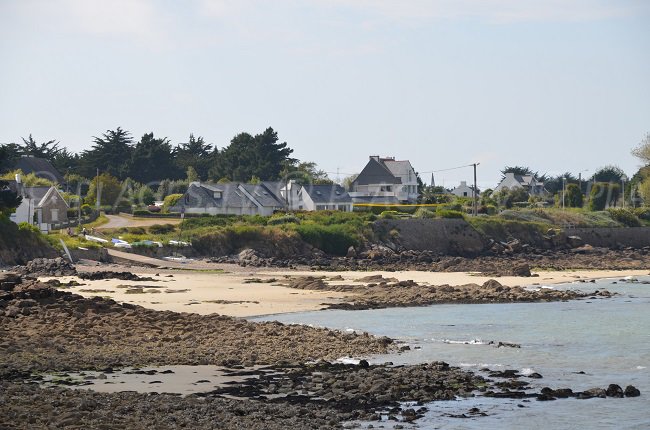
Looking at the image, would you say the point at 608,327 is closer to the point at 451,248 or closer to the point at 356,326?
the point at 356,326

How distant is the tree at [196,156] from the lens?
13750 centimetres

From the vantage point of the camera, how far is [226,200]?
9981 cm

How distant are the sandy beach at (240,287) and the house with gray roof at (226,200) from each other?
35030 millimetres

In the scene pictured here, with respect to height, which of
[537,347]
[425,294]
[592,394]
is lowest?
[592,394]

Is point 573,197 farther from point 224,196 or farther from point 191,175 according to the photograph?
point 191,175

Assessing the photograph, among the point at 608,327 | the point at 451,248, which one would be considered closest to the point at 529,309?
the point at 608,327

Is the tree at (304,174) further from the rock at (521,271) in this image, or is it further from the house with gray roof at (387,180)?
the rock at (521,271)

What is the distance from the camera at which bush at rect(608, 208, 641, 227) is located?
105 m

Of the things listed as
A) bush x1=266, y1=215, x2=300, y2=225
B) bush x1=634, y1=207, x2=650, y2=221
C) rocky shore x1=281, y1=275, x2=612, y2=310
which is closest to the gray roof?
bush x1=266, y1=215, x2=300, y2=225

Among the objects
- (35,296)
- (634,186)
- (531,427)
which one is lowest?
(531,427)

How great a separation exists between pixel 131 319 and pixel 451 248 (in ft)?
180

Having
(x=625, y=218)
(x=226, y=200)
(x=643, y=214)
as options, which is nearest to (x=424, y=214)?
(x=226, y=200)

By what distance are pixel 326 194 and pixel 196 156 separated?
37785 mm

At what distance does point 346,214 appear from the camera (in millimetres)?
87688
